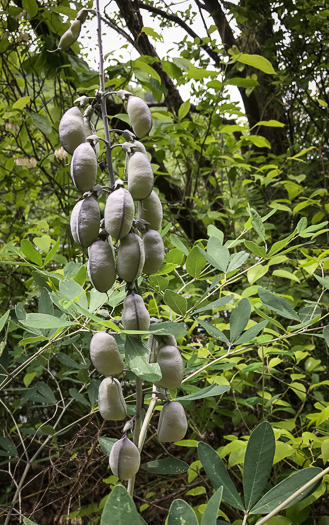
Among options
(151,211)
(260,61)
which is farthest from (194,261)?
(260,61)

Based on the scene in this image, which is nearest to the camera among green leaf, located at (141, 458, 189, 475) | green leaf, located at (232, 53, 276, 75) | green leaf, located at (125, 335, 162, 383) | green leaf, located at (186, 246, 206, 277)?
green leaf, located at (125, 335, 162, 383)

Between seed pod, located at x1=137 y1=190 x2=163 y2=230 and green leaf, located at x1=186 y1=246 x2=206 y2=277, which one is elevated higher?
seed pod, located at x1=137 y1=190 x2=163 y2=230

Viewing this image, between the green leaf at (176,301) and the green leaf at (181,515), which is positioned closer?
the green leaf at (181,515)

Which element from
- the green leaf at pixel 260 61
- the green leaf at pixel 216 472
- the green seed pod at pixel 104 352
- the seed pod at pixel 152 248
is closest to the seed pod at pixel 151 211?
the seed pod at pixel 152 248

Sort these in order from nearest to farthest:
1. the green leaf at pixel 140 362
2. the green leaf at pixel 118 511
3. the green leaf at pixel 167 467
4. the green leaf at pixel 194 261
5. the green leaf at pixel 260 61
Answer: the green leaf at pixel 118 511 → the green leaf at pixel 140 362 → the green leaf at pixel 167 467 → the green leaf at pixel 194 261 → the green leaf at pixel 260 61

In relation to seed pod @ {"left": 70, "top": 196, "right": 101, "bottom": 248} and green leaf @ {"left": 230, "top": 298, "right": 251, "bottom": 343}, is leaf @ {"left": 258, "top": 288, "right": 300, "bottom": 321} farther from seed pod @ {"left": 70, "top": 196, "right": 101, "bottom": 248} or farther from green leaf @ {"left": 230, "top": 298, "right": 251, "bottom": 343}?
seed pod @ {"left": 70, "top": 196, "right": 101, "bottom": 248}

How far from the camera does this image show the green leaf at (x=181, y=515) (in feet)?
1.00

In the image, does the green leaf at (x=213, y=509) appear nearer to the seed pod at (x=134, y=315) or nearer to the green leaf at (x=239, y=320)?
the seed pod at (x=134, y=315)

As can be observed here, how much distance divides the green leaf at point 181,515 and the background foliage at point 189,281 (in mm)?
146

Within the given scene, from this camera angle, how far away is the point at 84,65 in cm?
126

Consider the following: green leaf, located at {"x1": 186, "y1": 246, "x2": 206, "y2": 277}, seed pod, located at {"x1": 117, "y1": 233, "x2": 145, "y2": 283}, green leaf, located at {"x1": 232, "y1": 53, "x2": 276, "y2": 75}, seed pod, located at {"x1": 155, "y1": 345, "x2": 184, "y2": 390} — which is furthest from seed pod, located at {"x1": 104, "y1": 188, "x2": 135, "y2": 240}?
green leaf, located at {"x1": 232, "y1": 53, "x2": 276, "y2": 75}

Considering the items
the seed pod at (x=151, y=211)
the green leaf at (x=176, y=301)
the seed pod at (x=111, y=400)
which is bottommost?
the seed pod at (x=111, y=400)

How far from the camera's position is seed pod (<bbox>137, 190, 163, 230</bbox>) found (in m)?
0.43

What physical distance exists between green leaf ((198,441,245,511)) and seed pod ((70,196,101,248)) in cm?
24
